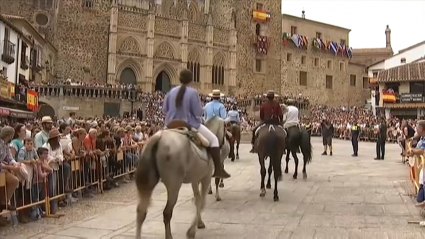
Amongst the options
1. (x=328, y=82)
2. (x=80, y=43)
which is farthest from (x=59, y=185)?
(x=328, y=82)

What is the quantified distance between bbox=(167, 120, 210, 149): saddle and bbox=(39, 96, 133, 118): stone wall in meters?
27.3

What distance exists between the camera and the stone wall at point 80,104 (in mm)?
31844

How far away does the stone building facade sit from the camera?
1626 inches

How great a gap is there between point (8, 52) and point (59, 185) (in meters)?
19.5

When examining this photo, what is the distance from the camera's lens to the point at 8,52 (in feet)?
84.9

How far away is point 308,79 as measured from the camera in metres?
63.6

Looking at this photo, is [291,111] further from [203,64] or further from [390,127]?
[203,64]

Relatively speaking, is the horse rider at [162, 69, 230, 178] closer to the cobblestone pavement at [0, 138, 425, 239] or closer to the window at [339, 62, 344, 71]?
the cobblestone pavement at [0, 138, 425, 239]

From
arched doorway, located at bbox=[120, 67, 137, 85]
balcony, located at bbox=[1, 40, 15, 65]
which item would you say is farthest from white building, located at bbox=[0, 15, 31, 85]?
arched doorway, located at bbox=[120, 67, 137, 85]

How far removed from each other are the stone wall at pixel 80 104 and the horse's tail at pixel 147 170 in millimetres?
27778

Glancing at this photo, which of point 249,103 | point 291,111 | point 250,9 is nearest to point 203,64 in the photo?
point 249,103

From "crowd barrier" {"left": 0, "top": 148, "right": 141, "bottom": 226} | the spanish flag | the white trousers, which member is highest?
the spanish flag

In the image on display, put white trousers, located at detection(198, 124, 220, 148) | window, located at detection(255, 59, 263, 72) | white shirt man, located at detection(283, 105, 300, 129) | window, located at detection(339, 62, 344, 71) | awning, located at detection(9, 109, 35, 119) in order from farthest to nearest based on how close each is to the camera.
Answer: window, located at detection(339, 62, 344, 71) → window, located at detection(255, 59, 263, 72) → awning, located at detection(9, 109, 35, 119) → white shirt man, located at detection(283, 105, 300, 129) → white trousers, located at detection(198, 124, 220, 148)

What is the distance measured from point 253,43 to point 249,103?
1372cm
